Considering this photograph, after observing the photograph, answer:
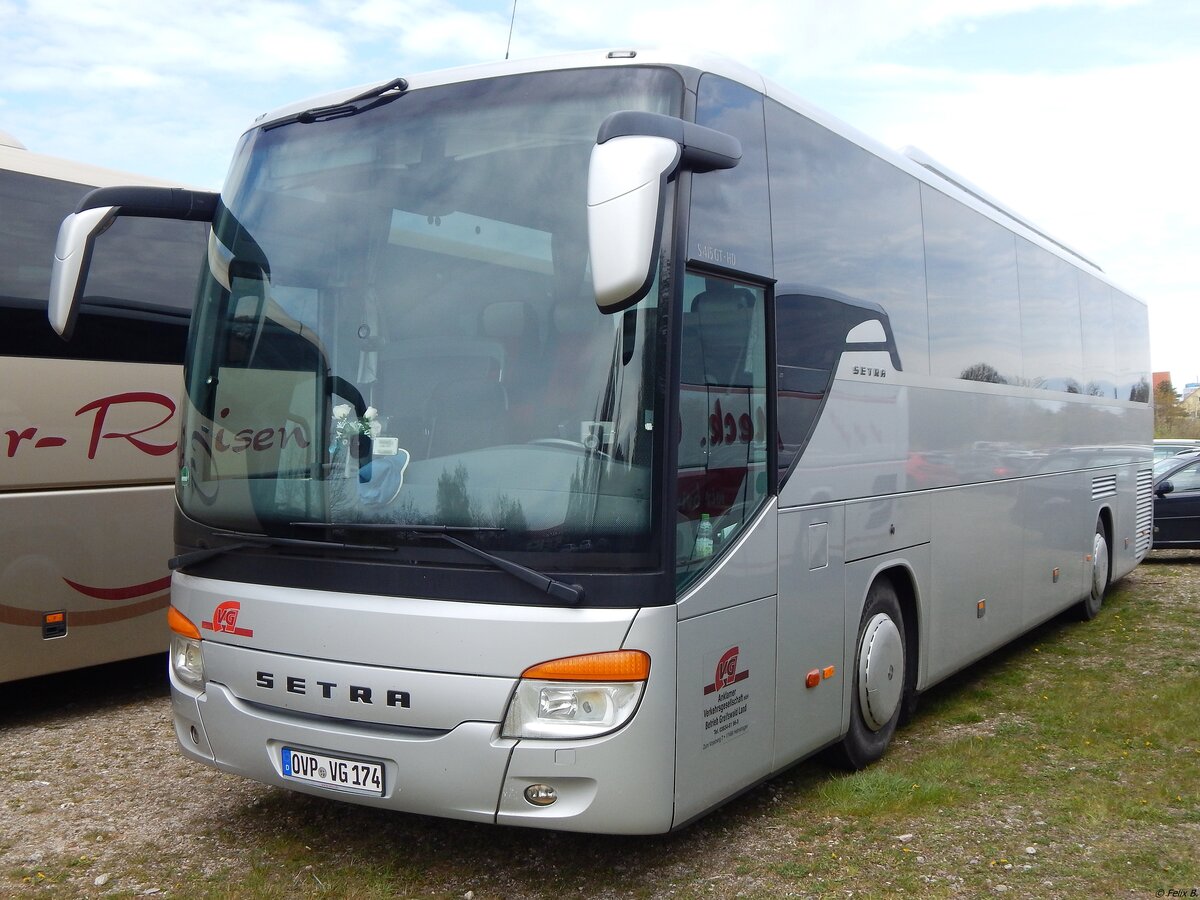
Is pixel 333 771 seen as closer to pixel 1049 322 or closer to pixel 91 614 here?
pixel 91 614

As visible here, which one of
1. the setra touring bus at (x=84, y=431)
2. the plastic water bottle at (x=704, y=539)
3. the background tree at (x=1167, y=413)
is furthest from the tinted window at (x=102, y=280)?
the background tree at (x=1167, y=413)

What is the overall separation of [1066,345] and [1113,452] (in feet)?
7.18

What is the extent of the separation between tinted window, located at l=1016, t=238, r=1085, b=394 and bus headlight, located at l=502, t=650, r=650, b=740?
5.75 metres

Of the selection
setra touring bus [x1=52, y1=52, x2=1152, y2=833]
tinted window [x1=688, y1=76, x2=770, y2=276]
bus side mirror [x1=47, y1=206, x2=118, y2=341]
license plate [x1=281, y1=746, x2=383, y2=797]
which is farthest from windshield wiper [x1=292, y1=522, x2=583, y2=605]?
bus side mirror [x1=47, y1=206, x2=118, y2=341]

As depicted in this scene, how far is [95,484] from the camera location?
7488 mm

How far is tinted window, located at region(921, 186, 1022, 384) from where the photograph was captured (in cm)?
732

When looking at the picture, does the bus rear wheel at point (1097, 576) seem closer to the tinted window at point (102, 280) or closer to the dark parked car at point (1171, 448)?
the tinted window at point (102, 280)

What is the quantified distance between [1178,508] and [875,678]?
13374 mm

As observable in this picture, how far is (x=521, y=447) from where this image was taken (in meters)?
4.31

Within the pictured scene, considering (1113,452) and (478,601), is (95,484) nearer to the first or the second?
(478,601)

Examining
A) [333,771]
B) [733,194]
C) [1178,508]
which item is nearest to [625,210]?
[733,194]

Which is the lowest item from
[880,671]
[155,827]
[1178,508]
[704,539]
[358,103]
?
[155,827]

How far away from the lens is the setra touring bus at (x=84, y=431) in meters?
7.05

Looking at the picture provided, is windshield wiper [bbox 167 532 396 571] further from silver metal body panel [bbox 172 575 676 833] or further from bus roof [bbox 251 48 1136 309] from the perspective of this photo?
bus roof [bbox 251 48 1136 309]
